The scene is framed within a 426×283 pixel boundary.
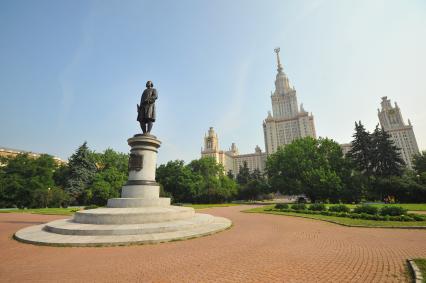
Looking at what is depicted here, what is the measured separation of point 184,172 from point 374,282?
49640mm

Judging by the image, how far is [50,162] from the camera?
49031 millimetres

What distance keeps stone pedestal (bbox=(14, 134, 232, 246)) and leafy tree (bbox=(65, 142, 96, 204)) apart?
37314mm

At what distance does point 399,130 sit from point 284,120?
181ft

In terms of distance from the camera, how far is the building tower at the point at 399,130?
103 meters

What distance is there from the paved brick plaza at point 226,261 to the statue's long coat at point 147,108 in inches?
410

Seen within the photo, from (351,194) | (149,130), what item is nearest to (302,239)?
(149,130)

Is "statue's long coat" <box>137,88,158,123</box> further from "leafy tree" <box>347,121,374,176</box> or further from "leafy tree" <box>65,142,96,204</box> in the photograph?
"leafy tree" <box>347,121,374,176</box>

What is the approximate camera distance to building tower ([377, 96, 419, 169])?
103 m

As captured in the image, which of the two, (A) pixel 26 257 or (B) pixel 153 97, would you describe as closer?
(A) pixel 26 257

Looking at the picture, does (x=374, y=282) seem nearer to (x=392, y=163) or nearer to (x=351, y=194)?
(x=351, y=194)

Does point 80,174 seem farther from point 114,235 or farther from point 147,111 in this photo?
point 114,235

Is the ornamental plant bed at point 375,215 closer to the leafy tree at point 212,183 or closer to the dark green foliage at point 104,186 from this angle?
the leafy tree at point 212,183

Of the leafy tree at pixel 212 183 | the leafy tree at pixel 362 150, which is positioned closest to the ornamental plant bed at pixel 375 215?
the leafy tree at pixel 362 150

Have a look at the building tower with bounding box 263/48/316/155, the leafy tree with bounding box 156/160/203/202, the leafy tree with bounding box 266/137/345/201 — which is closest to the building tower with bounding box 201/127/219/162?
the building tower with bounding box 263/48/316/155
